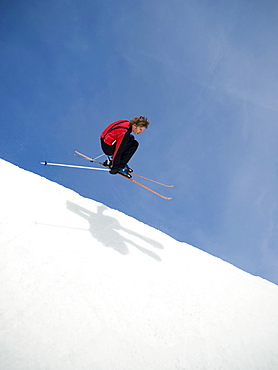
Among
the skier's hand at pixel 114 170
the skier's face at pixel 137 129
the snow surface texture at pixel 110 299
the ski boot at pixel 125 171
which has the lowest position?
the snow surface texture at pixel 110 299

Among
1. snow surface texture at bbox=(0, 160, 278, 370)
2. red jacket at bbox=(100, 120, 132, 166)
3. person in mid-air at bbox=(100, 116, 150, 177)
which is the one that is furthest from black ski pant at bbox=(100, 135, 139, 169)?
snow surface texture at bbox=(0, 160, 278, 370)

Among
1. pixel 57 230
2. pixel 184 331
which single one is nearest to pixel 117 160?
pixel 57 230

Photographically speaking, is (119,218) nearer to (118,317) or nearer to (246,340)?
(118,317)

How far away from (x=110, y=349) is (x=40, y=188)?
422 cm

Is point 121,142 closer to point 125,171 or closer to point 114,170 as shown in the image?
point 114,170

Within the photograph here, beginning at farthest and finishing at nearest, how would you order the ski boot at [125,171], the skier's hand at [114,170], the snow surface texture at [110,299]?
the ski boot at [125,171], the skier's hand at [114,170], the snow surface texture at [110,299]

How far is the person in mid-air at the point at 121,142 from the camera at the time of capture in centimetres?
491

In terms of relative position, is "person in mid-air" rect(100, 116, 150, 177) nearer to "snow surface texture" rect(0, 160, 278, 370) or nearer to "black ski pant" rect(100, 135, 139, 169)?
"black ski pant" rect(100, 135, 139, 169)

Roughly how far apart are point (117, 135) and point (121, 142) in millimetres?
207

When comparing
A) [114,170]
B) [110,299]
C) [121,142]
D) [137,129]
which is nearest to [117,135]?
[121,142]

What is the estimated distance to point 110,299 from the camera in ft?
10.1

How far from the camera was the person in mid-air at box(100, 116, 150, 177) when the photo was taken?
4.91 m

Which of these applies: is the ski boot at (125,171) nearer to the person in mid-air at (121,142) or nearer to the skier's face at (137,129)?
the person in mid-air at (121,142)

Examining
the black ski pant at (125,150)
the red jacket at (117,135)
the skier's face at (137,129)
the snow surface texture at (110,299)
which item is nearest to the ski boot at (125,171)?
the black ski pant at (125,150)
